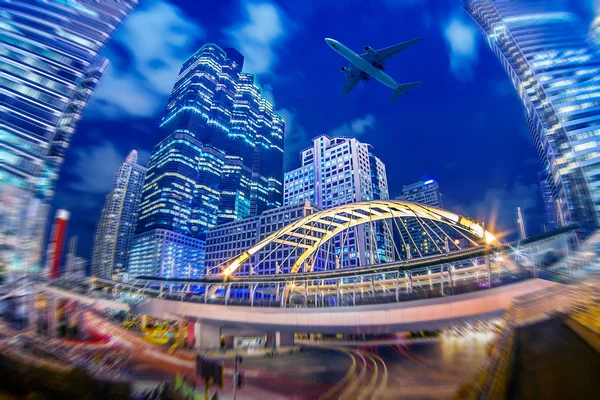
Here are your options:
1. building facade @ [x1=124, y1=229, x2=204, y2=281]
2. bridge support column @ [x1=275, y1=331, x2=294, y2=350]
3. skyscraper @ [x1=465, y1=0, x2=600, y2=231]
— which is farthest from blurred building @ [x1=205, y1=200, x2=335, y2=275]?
skyscraper @ [x1=465, y1=0, x2=600, y2=231]

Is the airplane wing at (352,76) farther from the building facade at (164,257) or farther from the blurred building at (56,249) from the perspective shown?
the building facade at (164,257)

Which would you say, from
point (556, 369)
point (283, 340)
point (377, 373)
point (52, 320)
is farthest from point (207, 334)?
point (556, 369)

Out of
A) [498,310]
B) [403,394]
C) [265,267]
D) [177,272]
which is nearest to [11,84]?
[403,394]

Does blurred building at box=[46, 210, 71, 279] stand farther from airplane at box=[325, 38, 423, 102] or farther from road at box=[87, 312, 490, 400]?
airplane at box=[325, 38, 423, 102]

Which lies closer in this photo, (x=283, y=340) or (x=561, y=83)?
(x=283, y=340)

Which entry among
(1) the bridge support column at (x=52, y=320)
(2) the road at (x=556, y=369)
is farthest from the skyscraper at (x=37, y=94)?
(2) the road at (x=556, y=369)

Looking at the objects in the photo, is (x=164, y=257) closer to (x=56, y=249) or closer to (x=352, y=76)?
(x=56, y=249)

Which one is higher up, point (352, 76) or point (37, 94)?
point (352, 76)
